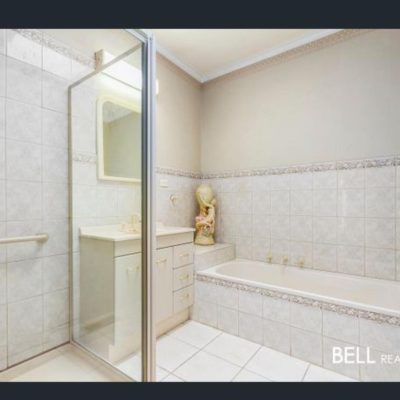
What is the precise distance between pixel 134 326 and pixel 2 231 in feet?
3.05

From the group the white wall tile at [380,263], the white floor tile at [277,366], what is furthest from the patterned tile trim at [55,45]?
the white wall tile at [380,263]

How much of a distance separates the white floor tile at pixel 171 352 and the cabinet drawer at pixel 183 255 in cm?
56

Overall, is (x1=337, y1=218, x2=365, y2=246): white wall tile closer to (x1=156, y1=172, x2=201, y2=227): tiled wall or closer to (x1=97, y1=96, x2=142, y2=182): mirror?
(x1=156, y1=172, x2=201, y2=227): tiled wall

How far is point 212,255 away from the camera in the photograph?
2381 millimetres

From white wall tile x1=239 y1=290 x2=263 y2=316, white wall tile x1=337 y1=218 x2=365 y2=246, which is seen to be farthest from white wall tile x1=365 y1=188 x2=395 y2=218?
white wall tile x1=239 y1=290 x2=263 y2=316

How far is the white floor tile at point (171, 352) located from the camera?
1602 millimetres

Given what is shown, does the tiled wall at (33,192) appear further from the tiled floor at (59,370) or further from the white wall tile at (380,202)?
the white wall tile at (380,202)

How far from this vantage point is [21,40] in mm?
1471

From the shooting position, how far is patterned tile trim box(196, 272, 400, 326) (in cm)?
141

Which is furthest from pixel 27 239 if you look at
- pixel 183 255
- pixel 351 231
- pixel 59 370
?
pixel 351 231

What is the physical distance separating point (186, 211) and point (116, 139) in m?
1.26

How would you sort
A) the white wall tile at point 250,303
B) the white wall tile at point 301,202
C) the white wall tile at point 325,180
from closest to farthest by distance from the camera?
the white wall tile at point 250,303 < the white wall tile at point 325,180 < the white wall tile at point 301,202

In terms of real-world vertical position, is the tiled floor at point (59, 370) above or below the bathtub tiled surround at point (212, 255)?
below

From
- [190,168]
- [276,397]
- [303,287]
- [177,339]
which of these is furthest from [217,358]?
[190,168]
